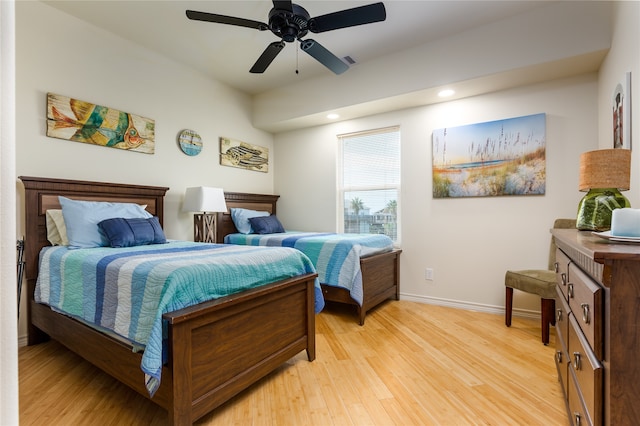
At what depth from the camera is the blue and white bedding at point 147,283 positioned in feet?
4.41

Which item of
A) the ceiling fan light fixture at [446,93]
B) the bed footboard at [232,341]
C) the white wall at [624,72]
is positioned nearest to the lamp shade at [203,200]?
the bed footboard at [232,341]

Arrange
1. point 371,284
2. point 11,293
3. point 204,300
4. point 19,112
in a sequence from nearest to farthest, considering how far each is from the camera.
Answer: point 11,293 → point 204,300 → point 19,112 → point 371,284

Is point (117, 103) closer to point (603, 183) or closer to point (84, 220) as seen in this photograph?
point (84, 220)

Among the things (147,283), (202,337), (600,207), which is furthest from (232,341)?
(600,207)

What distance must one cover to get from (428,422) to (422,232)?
2.29 meters

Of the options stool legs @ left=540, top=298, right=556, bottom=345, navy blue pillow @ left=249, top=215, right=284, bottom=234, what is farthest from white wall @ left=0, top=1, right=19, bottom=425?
navy blue pillow @ left=249, top=215, right=284, bottom=234

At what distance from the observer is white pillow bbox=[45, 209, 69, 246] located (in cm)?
237

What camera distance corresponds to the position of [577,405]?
1.16m

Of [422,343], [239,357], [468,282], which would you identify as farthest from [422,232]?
[239,357]

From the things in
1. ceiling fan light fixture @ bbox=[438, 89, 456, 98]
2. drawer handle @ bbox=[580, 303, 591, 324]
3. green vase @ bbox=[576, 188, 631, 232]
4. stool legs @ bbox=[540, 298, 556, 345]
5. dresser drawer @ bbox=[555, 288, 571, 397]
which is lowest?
stool legs @ bbox=[540, 298, 556, 345]

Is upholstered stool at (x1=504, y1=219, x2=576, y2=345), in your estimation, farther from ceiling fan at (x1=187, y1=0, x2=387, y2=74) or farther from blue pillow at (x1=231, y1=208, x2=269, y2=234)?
blue pillow at (x1=231, y1=208, x2=269, y2=234)

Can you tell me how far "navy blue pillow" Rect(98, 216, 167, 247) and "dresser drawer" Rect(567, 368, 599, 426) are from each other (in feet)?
8.87

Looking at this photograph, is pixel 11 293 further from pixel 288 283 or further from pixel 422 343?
pixel 422 343

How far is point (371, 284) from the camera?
121 inches
